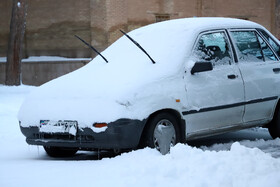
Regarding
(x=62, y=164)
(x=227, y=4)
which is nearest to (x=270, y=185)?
(x=62, y=164)

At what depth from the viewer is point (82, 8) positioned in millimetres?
22016

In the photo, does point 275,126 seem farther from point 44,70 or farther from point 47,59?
point 47,59

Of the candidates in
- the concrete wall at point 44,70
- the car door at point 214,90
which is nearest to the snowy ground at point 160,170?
the car door at point 214,90

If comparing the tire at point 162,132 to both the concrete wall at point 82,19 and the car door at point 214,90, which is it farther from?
the concrete wall at point 82,19

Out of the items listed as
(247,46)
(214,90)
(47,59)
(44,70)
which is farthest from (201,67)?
(47,59)

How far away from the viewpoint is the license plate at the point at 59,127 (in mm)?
6352

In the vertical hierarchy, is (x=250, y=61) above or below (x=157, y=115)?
above

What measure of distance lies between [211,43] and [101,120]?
199 centimetres

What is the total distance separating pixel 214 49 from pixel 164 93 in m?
1.26

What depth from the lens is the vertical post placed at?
1867 centimetres

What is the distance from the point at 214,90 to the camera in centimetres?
705

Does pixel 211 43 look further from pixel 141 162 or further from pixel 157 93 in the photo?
pixel 141 162

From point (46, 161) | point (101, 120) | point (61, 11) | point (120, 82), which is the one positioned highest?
point (61, 11)

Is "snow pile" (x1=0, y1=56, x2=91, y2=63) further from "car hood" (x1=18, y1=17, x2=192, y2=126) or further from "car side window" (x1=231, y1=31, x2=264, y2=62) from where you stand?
"car hood" (x1=18, y1=17, x2=192, y2=126)
